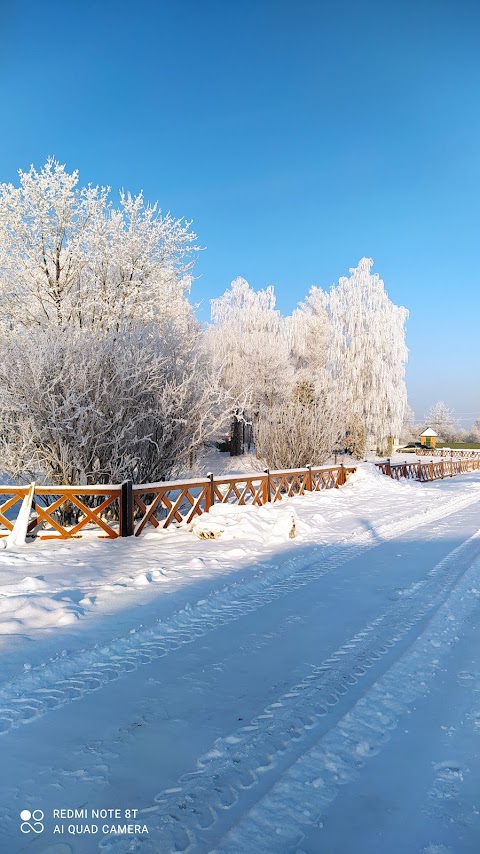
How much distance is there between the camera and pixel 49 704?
3551 mm

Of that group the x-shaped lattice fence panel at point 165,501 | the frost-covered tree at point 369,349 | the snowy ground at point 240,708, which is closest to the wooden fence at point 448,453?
the frost-covered tree at point 369,349

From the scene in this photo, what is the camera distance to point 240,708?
11.4 feet

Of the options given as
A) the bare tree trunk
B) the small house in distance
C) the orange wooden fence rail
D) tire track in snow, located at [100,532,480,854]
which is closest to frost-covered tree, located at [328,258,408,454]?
the orange wooden fence rail

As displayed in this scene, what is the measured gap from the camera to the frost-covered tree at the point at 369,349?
1303 inches

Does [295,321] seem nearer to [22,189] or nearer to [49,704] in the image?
[22,189]

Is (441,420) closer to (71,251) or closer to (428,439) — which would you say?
(428,439)

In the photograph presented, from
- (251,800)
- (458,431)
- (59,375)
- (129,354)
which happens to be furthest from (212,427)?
(458,431)

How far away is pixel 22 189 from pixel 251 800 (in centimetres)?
1763

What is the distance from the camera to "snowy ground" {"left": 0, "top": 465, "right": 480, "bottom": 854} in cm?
246

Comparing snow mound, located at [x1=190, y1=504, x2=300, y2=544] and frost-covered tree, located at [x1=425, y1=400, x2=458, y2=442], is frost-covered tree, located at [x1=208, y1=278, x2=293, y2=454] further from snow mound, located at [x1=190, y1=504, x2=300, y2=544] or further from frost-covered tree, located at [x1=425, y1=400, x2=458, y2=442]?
frost-covered tree, located at [x1=425, y1=400, x2=458, y2=442]

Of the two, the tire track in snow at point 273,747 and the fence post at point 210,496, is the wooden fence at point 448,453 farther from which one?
the tire track in snow at point 273,747

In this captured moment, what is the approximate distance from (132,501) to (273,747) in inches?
263

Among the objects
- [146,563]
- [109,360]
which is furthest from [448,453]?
[146,563]

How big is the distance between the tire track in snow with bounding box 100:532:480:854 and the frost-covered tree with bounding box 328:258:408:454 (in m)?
28.7
